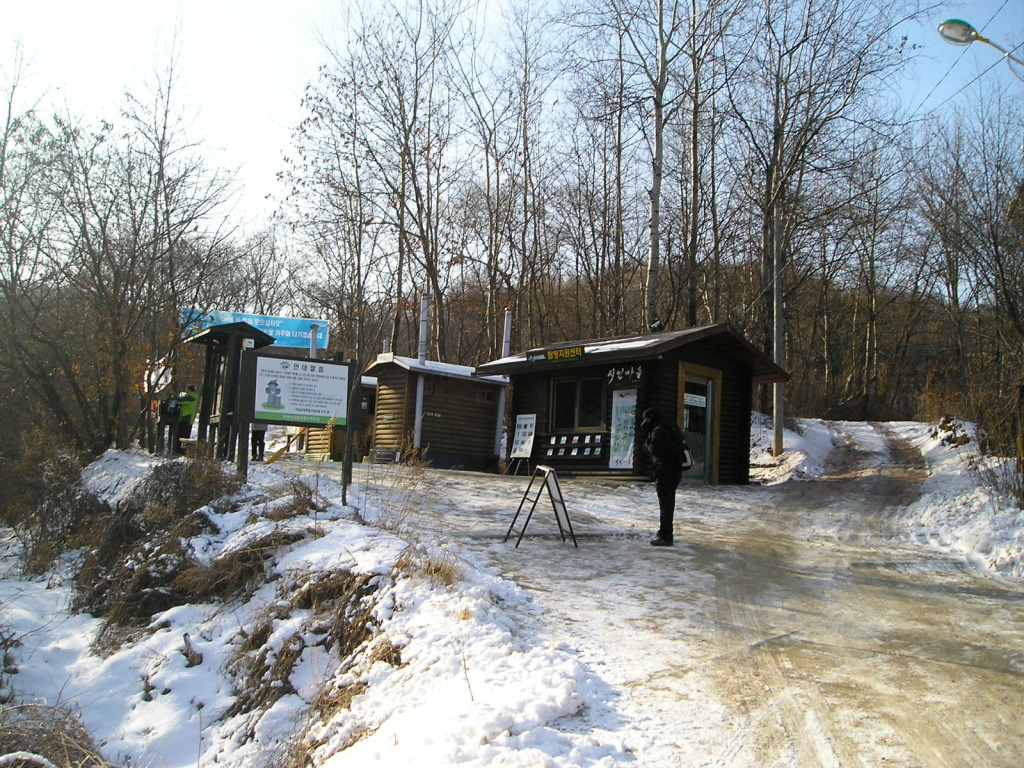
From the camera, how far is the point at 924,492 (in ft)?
48.5

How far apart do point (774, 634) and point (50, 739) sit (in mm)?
5449

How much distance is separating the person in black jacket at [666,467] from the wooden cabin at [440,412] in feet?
38.9

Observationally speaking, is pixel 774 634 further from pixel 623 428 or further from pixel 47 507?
pixel 47 507

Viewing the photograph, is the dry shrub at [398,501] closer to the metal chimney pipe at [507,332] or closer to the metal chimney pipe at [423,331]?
the metal chimney pipe at [423,331]

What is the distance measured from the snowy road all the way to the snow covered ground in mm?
90

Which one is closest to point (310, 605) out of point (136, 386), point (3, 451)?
point (136, 386)

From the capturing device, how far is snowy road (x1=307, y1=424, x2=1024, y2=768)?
442 cm

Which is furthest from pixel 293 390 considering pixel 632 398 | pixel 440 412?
pixel 440 412

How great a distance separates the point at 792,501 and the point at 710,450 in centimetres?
308

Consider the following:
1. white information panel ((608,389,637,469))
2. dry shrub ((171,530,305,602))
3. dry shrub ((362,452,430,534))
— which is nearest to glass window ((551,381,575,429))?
white information panel ((608,389,637,469))

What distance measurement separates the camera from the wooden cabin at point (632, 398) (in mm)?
16688

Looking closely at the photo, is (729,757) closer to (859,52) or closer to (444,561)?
(444,561)

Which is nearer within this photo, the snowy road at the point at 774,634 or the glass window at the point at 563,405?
the snowy road at the point at 774,634

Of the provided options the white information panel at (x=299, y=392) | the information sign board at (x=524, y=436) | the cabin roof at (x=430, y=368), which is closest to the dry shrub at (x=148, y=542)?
the white information panel at (x=299, y=392)
